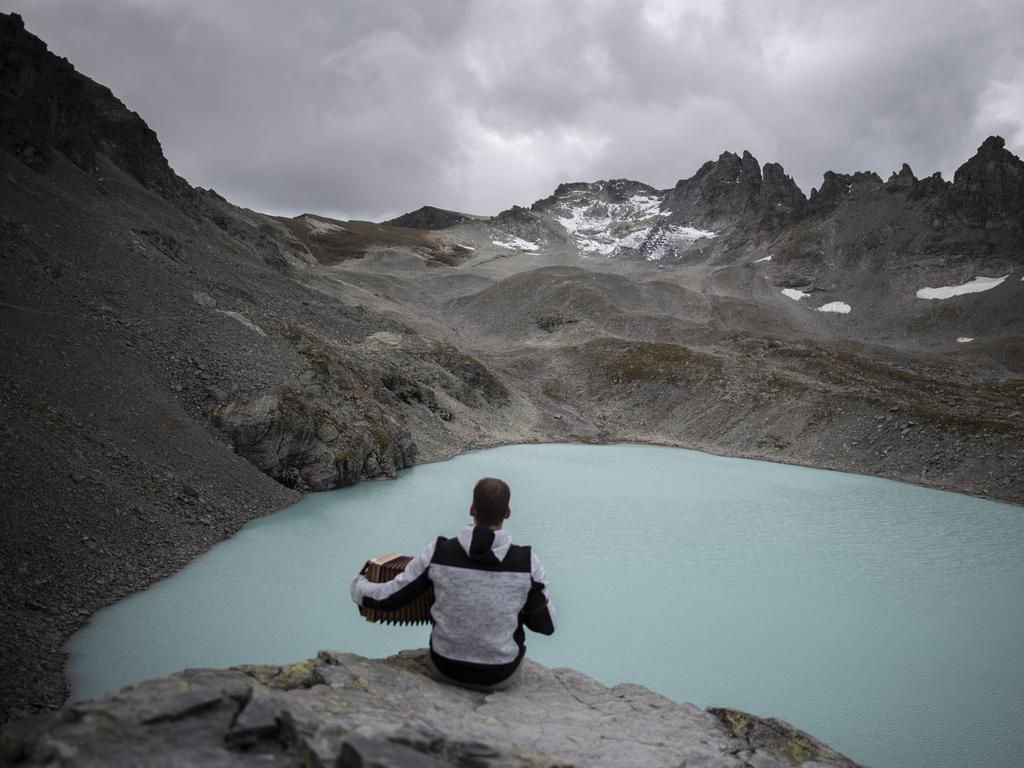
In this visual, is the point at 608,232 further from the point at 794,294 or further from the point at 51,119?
the point at 51,119

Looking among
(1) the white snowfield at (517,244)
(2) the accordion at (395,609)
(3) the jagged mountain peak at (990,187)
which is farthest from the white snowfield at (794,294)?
(2) the accordion at (395,609)

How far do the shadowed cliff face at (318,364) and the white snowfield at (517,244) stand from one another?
61.1 m

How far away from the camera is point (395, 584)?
5203 millimetres

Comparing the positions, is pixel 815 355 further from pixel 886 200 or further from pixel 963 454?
pixel 886 200

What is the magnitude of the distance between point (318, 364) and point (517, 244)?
144 metres

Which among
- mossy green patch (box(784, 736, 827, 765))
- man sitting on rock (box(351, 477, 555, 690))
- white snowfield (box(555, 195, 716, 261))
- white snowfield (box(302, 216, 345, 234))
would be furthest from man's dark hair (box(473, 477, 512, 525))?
white snowfield (box(555, 195, 716, 261))

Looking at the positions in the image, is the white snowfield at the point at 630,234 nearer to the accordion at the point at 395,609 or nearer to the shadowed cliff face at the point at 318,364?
the shadowed cliff face at the point at 318,364

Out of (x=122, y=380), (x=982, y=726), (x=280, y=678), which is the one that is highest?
(x=122, y=380)

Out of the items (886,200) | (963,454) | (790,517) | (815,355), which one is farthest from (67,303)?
(886,200)

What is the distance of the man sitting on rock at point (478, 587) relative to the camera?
513 cm

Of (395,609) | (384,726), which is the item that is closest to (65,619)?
(395,609)

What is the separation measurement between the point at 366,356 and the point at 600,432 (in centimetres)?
1896

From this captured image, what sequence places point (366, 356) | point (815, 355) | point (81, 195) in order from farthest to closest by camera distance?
point (815, 355), point (366, 356), point (81, 195)

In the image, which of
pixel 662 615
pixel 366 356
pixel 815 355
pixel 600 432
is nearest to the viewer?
pixel 662 615
